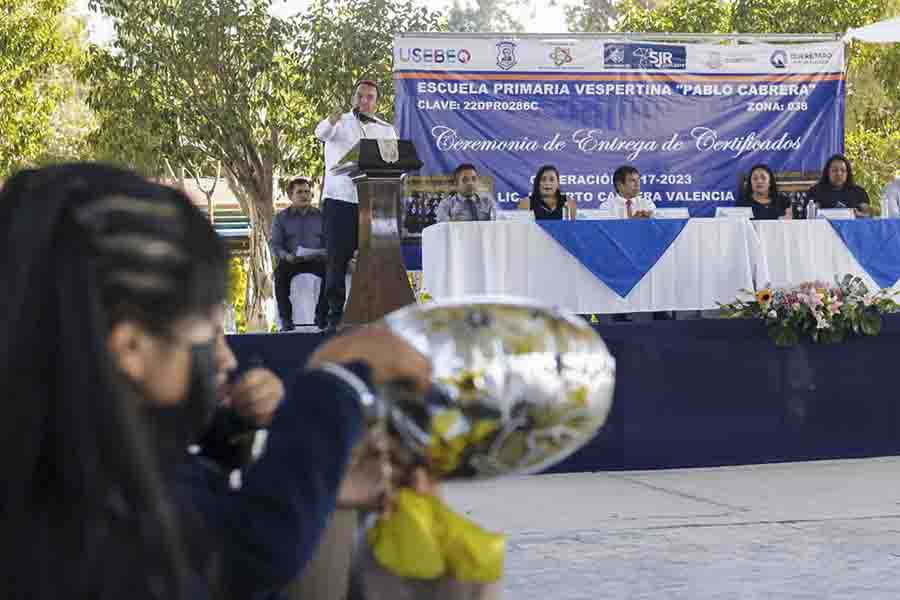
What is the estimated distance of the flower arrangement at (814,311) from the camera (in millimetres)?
9680

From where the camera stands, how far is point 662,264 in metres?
10.1

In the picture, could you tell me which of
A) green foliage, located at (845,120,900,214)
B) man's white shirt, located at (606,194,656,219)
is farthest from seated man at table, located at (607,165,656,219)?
green foliage, located at (845,120,900,214)

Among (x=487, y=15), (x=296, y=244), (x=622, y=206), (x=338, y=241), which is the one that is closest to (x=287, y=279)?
(x=296, y=244)

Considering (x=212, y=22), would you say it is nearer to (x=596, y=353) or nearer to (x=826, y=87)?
(x=826, y=87)

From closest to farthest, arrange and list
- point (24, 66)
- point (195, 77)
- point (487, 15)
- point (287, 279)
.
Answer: point (287, 279) < point (195, 77) < point (24, 66) < point (487, 15)

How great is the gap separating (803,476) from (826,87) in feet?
22.7

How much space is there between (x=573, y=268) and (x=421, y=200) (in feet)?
11.9

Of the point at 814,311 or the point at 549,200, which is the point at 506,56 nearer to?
the point at 549,200

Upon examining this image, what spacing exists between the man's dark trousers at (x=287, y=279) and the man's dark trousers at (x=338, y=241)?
42 centimetres

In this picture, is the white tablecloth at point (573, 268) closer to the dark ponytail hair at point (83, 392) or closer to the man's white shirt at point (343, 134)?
the man's white shirt at point (343, 134)

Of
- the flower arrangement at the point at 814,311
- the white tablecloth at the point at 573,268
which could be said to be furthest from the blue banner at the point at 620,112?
the flower arrangement at the point at 814,311

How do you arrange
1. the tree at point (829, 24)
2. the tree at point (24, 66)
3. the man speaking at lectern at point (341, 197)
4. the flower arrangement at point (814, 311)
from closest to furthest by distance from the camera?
the flower arrangement at point (814, 311), the man speaking at lectern at point (341, 197), the tree at point (829, 24), the tree at point (24, 66)

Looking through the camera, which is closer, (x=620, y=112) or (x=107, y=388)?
(x=107, y=388)

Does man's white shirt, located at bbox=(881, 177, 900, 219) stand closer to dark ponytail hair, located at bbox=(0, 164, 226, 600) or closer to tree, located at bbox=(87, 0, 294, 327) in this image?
tree, located at bbox=(87, 0, 294, 327)
